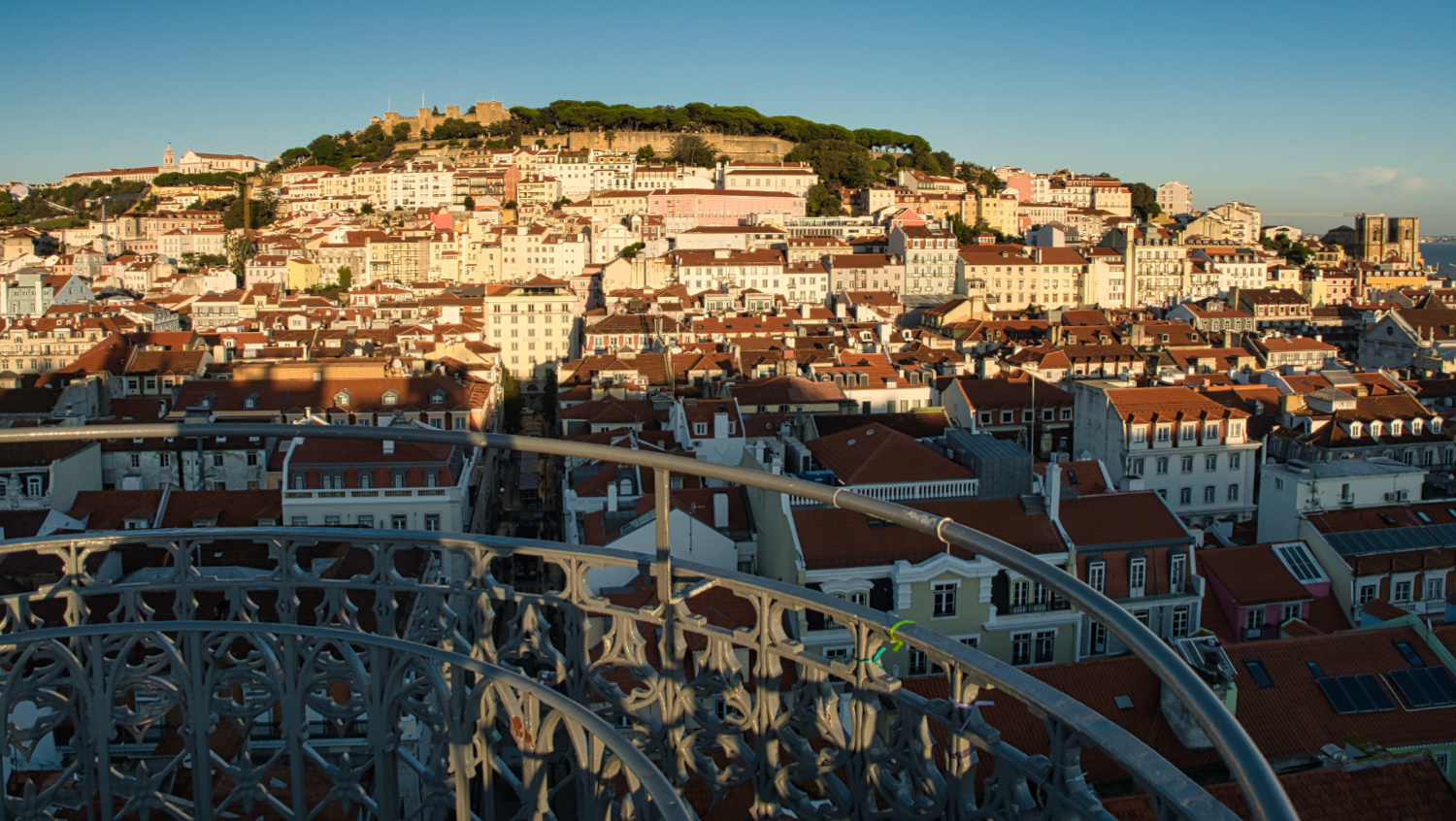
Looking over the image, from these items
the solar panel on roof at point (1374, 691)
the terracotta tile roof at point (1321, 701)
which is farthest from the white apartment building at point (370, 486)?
the solar panel on roof at point (1374, 691)

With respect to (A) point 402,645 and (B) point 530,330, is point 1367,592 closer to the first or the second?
(A) point 402,645

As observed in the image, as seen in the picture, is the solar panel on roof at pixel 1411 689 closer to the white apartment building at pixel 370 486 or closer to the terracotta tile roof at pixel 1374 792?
the terracotta tile roof at pixel 1374 792

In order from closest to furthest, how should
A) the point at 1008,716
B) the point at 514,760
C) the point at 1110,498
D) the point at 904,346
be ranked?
the point at 514,760 < the point at 1008,716 < the point at 1110,498 < the point at 904,346

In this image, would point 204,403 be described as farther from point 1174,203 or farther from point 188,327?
point 1174,203

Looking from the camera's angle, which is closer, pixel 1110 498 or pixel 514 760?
pixel 514 760

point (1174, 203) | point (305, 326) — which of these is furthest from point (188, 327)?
point (1174, 203)

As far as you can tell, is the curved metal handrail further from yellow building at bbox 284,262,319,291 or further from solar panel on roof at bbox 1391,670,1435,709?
yellow building at bbox 284,262,319,291
